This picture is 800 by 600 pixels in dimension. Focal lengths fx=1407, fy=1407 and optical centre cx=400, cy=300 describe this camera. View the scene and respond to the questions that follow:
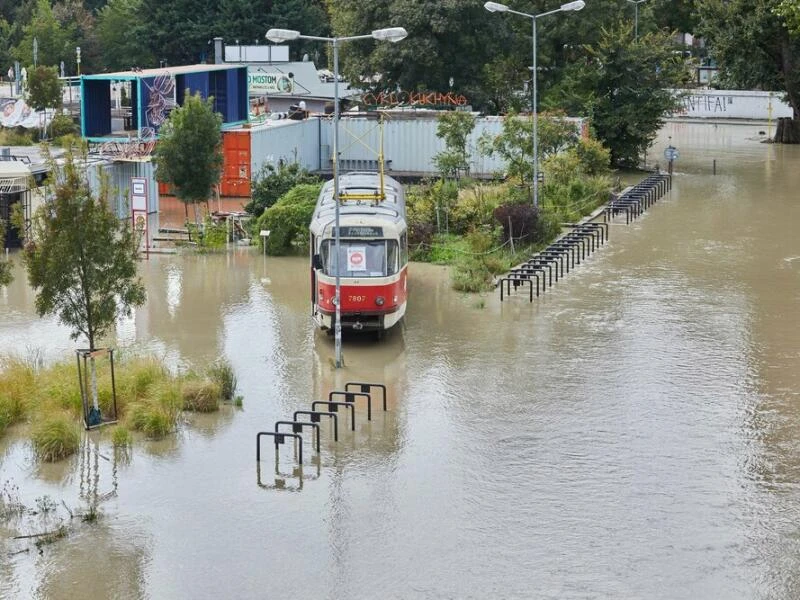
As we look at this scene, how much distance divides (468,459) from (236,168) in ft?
99.5

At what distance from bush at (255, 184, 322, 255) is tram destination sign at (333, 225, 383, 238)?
10527mm

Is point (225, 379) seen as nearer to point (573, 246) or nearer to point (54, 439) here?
point (54, 439)

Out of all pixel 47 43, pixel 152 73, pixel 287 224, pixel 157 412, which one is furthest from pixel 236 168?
pixel 47 43

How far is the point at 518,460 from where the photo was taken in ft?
74.3

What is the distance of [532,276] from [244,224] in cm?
1038

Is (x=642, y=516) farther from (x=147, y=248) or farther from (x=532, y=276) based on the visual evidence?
(x=147, y=248)

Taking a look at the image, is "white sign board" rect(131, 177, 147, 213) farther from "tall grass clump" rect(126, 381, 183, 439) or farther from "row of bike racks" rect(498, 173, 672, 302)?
"tall grass clump" rect(126, 381, 183, 439)

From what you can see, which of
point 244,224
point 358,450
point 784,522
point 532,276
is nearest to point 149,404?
point 358,450

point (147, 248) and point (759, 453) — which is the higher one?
point (147, 248)

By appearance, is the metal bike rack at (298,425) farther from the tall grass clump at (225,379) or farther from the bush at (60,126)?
the bush at (60,126)


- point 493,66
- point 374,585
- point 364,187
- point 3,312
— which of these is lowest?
point 374,585

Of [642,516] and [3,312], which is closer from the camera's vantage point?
[642,516]

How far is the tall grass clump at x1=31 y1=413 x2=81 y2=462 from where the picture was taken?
74.9 ft

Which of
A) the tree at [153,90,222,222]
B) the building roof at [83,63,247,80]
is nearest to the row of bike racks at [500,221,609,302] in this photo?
the tree at [153,90,222,222]
